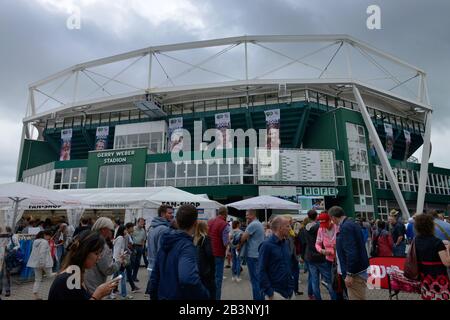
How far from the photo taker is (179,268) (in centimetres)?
235

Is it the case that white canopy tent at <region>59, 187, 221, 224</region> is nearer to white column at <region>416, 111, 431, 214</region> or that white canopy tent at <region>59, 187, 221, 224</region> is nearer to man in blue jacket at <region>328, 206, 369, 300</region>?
man in blue jacket at <region>328, 206, 369, 300</region>

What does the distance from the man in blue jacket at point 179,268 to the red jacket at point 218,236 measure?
320 cm

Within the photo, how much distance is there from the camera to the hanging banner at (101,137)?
115 ft

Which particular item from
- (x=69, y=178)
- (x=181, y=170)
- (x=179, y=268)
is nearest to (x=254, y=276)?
(x=179, y=268)

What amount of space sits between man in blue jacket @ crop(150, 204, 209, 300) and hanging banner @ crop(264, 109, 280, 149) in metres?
27.9

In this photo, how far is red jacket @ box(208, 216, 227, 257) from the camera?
19.0ft

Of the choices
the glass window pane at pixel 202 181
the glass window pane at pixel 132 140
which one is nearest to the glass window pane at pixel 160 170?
the glass window pane at pixel 202 181

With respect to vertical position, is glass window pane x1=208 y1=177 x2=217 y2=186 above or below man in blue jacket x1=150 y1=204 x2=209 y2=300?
above

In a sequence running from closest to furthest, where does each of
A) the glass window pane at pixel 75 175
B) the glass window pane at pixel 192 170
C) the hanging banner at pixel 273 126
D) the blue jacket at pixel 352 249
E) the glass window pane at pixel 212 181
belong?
the blue jacket at pixel 352 249, the glass window pane at pixel 212 181, the glass window pane at pixel 192 170, the hanging banner at pixel 273 126, the glass window pane at pixel 75 175

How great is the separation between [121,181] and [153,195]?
19342 mm

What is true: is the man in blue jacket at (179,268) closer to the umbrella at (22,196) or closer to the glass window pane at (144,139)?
the umbrella at (22,196)

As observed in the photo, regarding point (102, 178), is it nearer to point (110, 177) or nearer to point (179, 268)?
point (110, 177)

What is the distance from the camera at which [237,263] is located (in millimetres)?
8961

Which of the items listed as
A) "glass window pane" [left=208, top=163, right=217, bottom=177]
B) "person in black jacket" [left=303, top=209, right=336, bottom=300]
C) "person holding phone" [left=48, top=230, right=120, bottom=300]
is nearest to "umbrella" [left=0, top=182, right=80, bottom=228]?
"person holding phone" [left=48, top=230, right=120, bottom=300]
